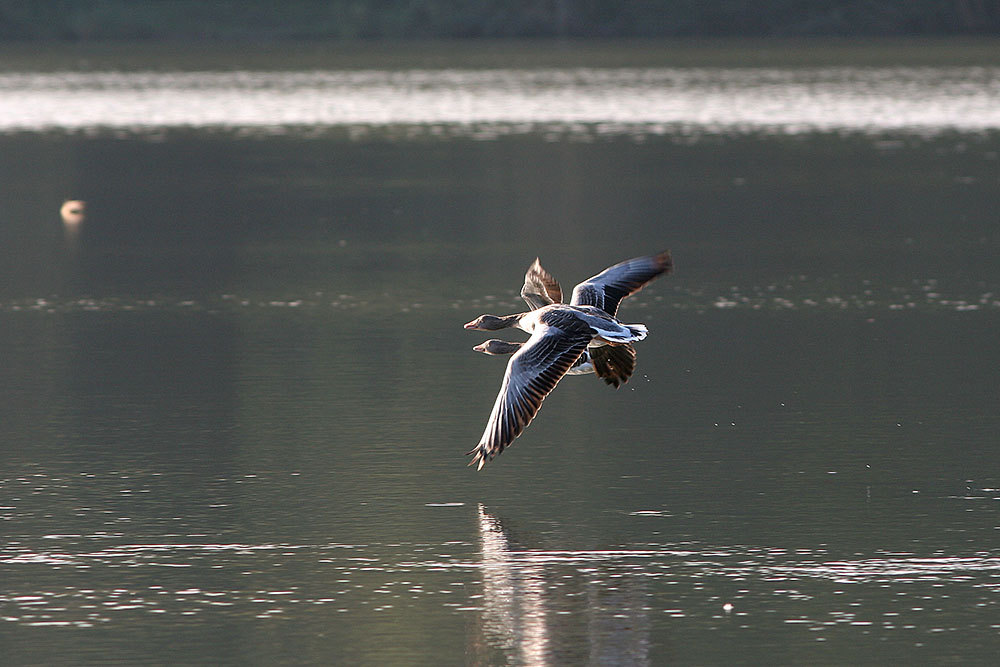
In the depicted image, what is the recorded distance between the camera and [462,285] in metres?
15.5

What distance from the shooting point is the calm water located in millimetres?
7008

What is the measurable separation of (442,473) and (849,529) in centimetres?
190

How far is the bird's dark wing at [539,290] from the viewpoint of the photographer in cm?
983

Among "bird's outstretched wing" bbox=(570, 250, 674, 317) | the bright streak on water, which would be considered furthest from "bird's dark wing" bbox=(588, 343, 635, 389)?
the bright streak on water

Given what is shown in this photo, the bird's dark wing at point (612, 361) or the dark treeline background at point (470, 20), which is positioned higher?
the dark treeline background at point (470, 20)

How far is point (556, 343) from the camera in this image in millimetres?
8531

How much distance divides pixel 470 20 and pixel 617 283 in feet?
258

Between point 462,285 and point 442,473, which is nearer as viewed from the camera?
point 442,473

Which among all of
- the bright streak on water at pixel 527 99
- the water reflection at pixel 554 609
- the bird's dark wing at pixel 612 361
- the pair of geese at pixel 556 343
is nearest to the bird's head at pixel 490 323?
the pair of geese at pixel 556 343

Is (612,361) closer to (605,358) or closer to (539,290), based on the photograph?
(605,358)

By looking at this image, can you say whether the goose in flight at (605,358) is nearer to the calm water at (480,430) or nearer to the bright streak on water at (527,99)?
the calm water at (480,430)

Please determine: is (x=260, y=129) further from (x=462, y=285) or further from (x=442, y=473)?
(x=442, y=473)

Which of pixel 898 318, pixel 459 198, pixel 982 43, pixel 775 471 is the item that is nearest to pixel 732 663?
pixel 775 471

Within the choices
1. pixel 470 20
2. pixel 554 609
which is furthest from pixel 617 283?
pixel 470 20
